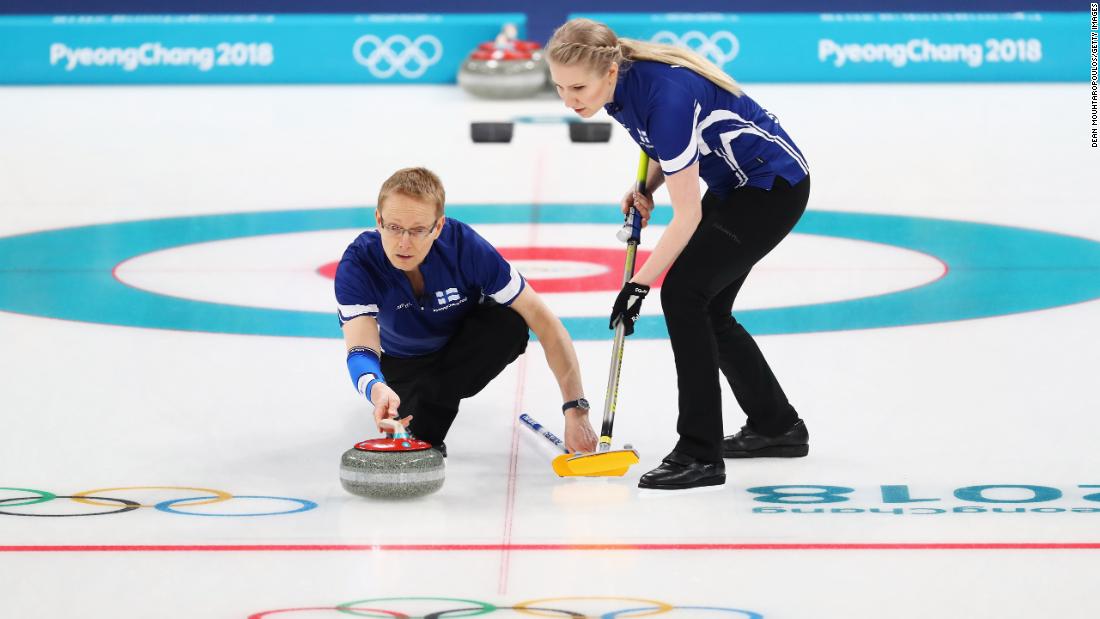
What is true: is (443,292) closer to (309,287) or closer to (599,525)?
(599,525)

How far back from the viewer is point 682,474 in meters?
4.74

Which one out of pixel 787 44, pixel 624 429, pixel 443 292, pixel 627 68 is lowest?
pixel 624 429

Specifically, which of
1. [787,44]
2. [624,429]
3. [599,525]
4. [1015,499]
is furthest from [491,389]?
[787,44]

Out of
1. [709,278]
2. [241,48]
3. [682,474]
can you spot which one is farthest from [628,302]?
[241,48]

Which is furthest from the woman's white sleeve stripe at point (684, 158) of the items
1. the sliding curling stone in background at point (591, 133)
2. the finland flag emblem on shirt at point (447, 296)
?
the sliding curling stone in background at point (591, 133)

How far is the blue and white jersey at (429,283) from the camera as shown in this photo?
4.91 meters

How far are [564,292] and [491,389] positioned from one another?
5.77ft

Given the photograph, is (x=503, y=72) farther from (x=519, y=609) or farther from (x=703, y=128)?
(x=519, y=609)

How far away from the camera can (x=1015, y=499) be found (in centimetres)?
459

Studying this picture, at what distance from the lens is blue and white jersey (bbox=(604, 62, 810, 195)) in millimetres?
4520

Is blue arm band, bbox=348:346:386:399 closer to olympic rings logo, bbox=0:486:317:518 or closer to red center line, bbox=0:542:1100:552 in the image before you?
olympic rings logo, bbox=0:486:317:518

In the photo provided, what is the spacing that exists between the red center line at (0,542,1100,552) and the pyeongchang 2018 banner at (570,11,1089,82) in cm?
1388

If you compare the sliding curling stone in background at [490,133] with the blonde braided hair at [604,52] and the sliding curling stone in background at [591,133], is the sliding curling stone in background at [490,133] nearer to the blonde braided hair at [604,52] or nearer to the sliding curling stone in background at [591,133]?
the sliding curling stone in background at [591,133]

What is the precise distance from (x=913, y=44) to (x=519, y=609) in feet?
49.7
